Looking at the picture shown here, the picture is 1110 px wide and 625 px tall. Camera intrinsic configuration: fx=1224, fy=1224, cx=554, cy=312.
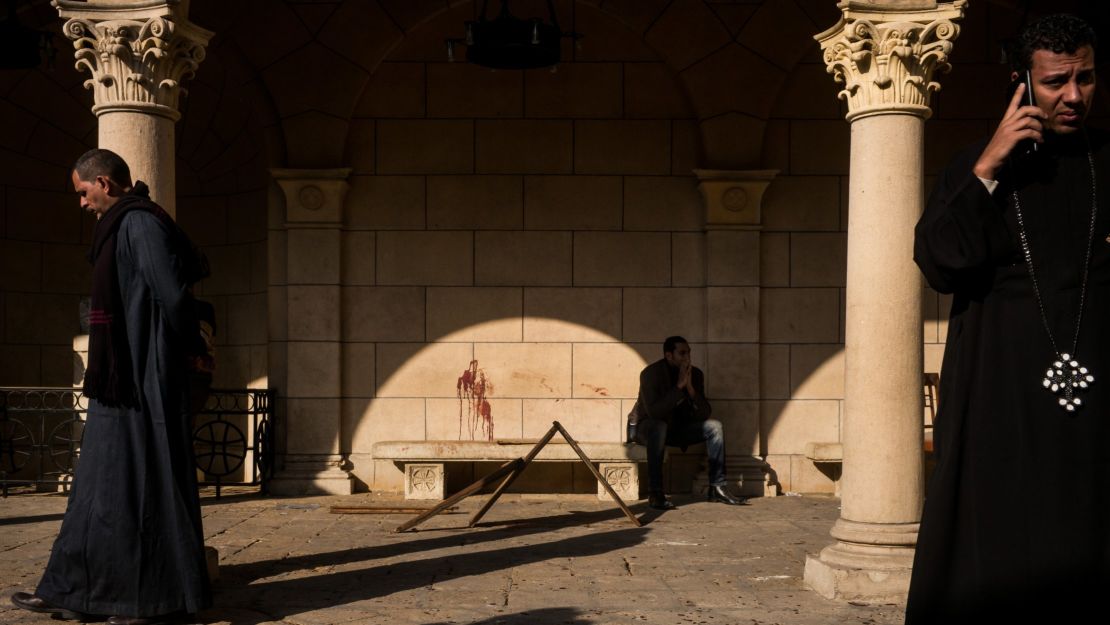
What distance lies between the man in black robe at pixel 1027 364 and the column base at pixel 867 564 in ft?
10.5

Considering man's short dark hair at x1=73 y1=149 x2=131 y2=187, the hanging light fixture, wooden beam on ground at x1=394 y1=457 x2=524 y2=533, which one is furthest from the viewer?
the hanging light fixture

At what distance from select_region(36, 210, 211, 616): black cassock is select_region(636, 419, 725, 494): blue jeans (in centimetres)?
538

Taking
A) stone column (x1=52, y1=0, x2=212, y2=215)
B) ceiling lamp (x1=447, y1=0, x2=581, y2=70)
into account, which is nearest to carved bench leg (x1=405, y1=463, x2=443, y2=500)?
Answer: ceiling lamp (x1=447, y1=0, x2=581, y2=70)

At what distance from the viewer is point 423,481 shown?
10.4 metres

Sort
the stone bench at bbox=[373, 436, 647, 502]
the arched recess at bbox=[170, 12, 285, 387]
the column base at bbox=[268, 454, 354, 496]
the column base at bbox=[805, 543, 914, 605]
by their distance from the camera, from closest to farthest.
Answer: the column base at bbox=[805, 543, 914, 605] < the stone bench at bbox=[373, 436, 647, 502] < the column base at bbox=[268, 454, 354, 496] < the arched recess at bbox=[170, 12, 285, 387]

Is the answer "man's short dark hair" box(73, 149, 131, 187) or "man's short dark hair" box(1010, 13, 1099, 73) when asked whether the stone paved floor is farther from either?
"man's short dark hair" box(1010, 13, 1099, 73)

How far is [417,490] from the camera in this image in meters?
10.4

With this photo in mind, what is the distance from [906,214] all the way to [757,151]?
4857mm

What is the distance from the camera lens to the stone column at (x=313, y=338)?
35.3 ft

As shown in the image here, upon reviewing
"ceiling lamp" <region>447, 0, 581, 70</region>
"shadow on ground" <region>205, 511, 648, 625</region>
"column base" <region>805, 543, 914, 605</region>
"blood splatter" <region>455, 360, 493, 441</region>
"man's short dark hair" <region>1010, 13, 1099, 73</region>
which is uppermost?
"ceiling lamp" <region>447, 0, 581, 70</region>

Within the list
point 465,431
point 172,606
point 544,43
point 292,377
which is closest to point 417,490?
point 465,431

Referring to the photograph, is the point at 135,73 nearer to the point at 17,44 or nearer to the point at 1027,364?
the point at 17,44

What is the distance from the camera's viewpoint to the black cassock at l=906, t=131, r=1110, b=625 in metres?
2.55

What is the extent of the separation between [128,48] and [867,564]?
14.6ft
